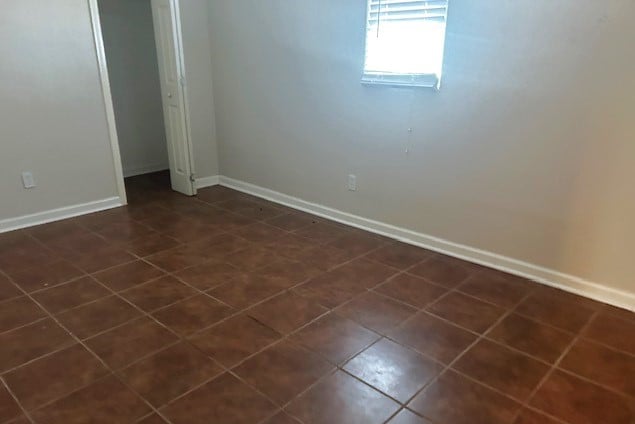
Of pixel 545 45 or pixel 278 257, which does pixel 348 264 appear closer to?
pixel 278 257

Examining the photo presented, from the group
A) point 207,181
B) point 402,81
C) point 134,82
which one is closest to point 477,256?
point 402,81

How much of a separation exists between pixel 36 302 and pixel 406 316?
6.55ft

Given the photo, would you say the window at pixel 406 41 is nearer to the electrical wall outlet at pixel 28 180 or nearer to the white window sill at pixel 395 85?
the white window sill at pixel 395 85

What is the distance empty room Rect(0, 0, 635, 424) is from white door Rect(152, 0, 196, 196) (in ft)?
0.08

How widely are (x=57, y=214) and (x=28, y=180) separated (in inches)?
13.7

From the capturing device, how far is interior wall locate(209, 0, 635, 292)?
7.51 feet

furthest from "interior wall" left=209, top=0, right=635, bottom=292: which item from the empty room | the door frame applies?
the door frame

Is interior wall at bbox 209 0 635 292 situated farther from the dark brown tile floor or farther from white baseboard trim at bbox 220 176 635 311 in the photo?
the dark brown tile floor

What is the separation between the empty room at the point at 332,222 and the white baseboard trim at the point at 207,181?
7.6 inches

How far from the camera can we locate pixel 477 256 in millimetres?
2908

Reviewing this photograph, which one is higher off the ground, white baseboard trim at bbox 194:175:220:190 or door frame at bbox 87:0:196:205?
door frame at bbox 87:0:196:205

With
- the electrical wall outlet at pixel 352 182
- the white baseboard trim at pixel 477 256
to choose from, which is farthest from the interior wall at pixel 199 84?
the electrical wall outlet at pixel 352 182

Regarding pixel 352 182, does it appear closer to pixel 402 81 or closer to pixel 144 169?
pixel 402 81

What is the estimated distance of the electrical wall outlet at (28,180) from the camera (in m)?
3.38
